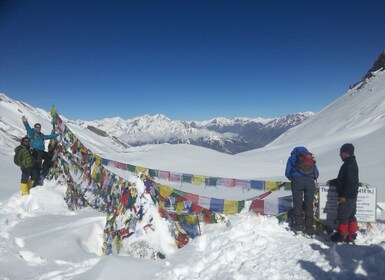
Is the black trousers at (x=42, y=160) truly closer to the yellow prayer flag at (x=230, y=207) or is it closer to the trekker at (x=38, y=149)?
the trekker at (x=38, y=149)

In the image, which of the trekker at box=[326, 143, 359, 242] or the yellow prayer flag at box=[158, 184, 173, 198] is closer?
the trekker at box=[326, 143, 359, 242]

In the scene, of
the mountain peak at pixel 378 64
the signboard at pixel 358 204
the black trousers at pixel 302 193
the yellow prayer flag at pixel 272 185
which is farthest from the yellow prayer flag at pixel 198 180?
the mountain peak at pixel 378 64

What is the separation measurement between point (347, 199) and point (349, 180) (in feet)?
1.15

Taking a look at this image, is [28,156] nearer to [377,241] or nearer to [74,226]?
[74,226]

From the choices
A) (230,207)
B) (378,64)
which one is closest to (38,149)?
(230,207)

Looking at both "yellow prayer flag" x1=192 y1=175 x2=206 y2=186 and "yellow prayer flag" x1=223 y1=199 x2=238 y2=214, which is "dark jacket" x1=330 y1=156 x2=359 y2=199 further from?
"yellow prayer flag" x1=192 y1=175 x2=206 y2=186

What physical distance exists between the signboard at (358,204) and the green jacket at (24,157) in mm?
7950

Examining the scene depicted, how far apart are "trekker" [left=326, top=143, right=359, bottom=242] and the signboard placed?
11.1 inches

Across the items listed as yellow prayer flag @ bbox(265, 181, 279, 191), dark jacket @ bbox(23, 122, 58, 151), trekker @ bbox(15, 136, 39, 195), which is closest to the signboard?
yellow prayer flag @ bbox(265, 181, 279, 191)

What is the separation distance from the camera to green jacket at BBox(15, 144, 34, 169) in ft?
30.9

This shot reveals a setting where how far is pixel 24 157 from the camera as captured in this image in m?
9.45

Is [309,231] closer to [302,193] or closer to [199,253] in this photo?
[302,193]

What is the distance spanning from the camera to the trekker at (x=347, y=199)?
221 inches

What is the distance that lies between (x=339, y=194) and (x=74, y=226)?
547 cm
